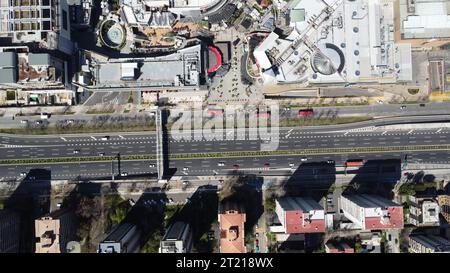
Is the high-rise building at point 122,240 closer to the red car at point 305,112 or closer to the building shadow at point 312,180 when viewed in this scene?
the building shadow at point 312,180

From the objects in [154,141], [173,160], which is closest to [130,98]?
[154,141]

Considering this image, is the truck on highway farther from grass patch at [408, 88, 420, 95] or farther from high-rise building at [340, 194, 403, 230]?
grass patch at [408, 88, 420, 95]

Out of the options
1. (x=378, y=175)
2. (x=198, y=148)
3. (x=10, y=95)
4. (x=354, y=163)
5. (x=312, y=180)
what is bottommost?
(x=312, y=180)

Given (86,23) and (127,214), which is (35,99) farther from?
(127,214)

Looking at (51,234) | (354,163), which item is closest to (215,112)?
(354,163)

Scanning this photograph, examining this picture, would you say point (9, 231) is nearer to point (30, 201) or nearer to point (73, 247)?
point (30, 201)

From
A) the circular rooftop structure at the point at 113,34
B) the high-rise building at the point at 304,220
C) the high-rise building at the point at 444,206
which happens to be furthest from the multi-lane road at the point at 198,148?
A: the circular rooftop structure at the point at 113,34
